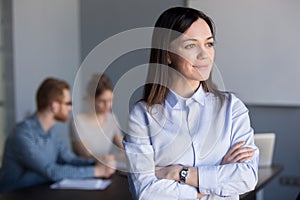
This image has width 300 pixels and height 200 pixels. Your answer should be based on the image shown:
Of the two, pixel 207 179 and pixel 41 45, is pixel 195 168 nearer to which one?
pixel 207 179

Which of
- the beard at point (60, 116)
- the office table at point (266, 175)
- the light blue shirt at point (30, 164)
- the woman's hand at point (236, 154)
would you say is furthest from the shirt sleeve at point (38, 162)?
the woman's hand at point (236, 154)

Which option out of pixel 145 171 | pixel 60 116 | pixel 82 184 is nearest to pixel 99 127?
pixel 60 116

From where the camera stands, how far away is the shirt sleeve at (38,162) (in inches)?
105

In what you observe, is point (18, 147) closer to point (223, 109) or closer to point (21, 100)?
point (21, 100)

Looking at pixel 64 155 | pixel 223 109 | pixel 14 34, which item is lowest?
pixel 64 155

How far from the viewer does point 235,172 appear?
1.18m

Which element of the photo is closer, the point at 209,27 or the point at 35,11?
the point at 209,27

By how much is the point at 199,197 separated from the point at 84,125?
2.51 meters

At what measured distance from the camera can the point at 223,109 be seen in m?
1.20

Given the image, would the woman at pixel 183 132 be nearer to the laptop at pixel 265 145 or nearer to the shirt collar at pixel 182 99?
the shirt collar at pixel 182 99

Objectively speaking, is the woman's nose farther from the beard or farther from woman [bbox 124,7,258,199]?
the beard

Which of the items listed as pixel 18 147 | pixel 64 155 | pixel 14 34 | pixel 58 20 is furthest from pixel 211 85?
pixel 58 20

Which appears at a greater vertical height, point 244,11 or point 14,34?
point 244,11

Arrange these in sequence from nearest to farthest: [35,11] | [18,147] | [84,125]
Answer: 1. [18,147]
2. [84,125]
3. [35,11]
